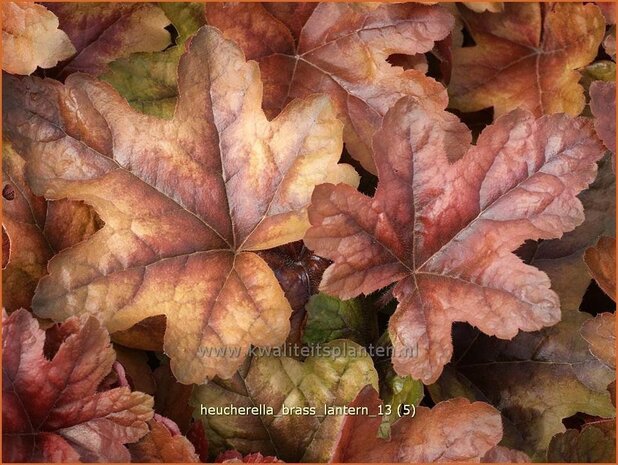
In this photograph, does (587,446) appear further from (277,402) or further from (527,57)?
(527,57)

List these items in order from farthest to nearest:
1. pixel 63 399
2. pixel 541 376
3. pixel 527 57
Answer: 1. pixel 527 57
2. pixel 541 376
3. pixel 63 399

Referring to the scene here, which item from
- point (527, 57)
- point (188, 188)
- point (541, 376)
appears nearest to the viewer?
point (188, 188)

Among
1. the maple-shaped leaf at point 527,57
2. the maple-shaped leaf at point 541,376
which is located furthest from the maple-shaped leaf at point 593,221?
the maple-shaped leaf at point 527,57

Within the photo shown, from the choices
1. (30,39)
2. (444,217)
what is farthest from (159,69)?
(444,217)

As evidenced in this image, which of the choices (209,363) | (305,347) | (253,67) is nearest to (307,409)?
(305,347)

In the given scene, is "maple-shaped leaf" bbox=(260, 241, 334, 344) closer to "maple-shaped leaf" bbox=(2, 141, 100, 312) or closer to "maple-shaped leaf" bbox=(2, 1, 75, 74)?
"maple-shaped leaf" bbox=(2, 141, 100, 312)

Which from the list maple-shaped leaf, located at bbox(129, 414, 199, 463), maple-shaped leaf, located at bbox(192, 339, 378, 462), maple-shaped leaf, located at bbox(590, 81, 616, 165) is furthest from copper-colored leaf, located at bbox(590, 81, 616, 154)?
maple-shaped leaf, located at bbox(129, 414, 199, 463)

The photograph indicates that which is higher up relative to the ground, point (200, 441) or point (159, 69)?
point (159, 69)

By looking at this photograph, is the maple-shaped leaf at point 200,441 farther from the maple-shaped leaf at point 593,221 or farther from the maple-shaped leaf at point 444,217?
the maple-shaped leaf at point 593,221
